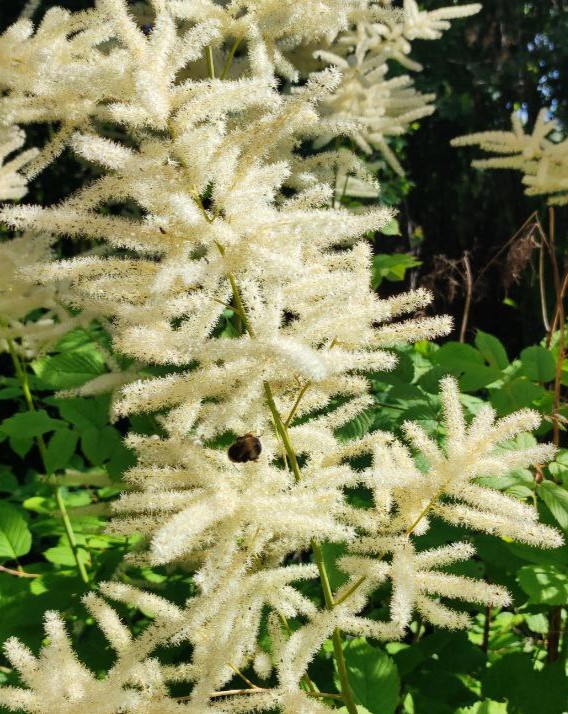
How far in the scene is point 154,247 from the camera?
1272mm

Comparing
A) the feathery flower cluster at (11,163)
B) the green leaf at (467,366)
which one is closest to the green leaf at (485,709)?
the green leaf at (467,366)

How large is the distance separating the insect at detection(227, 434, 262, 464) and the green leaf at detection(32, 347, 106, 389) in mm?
848

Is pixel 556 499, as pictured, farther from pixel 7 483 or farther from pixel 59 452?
pixel 7 483

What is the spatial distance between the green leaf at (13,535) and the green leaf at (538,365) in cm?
172

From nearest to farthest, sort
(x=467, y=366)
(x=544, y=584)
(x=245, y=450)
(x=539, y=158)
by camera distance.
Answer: (x=245, y=450) → (x=544, y=584) → (x=467, y=366) → (x=539, y=158)

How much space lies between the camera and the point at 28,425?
6.61 ft

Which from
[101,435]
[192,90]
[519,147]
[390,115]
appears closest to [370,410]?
[101,435]

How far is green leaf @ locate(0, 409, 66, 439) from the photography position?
6.44ft

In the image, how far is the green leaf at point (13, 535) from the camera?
214 centimetres

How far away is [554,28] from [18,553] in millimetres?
6727

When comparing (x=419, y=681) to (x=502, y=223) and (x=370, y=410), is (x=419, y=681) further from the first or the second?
(x=502, y=223)

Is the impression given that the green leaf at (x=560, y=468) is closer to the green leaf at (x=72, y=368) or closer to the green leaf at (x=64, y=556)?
the green leaf at (x=72, y=368)

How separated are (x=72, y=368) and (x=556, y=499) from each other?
1433mm

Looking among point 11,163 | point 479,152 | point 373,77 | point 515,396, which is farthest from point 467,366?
point 479,152
